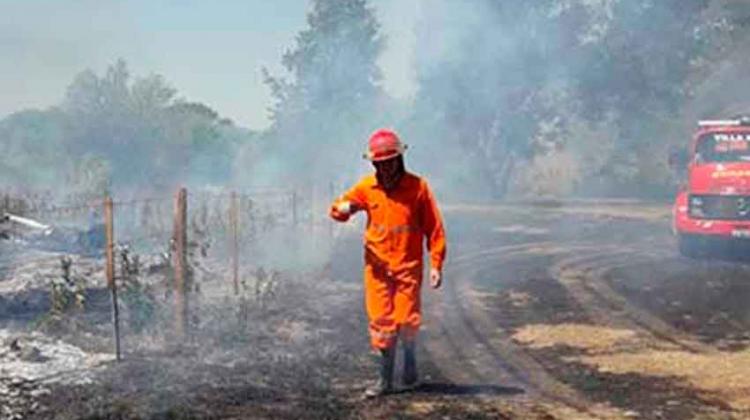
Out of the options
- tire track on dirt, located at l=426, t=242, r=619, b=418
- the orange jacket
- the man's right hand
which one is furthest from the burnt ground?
the man's right hand

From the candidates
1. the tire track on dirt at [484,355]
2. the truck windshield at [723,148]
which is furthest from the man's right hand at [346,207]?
the truck windshield at [723,148]

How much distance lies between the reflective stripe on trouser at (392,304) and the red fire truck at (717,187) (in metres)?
9.83

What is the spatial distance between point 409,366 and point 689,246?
1042 centimetres

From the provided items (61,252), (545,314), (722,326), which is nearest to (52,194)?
(61,252)

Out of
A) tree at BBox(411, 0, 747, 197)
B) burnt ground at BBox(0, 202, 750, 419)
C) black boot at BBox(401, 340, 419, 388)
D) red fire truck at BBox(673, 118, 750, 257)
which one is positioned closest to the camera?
burnt ground at BBox(0, 202, 750, 419)

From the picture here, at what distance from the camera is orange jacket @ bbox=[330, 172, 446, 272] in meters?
6.62

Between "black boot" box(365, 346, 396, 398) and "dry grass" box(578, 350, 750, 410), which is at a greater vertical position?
"black boot" box(365, 346, 396, 398)

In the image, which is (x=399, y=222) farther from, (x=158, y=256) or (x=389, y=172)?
(x=158, y=256)

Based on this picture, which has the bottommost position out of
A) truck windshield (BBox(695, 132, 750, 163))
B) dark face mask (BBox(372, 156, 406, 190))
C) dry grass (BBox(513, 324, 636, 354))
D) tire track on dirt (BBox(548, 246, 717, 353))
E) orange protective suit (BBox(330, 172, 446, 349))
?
dry grass (BBox(513, 324, 636, 354))

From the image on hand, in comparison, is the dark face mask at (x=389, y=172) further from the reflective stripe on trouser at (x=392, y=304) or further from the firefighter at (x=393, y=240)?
the reflective stripe on trouser at (x=392, y=304)

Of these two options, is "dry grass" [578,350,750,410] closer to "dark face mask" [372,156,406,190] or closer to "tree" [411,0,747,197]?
"dark face mask" [372,156,406,190]

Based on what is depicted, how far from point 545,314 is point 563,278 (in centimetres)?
307

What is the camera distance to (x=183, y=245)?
8656mm

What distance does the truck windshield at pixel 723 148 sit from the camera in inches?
585
